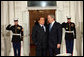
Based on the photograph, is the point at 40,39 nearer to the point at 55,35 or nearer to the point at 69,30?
the point at 55,35

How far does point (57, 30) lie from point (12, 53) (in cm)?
272

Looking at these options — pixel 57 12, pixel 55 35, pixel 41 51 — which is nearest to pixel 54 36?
pixel 55 35

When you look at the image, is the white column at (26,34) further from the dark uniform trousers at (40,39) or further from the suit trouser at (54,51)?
the suit trouser at (54,51)

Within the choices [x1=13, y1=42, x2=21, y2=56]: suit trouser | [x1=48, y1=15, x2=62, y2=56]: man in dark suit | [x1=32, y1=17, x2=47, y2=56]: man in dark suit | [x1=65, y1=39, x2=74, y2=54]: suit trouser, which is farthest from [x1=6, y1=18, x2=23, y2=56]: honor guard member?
[x1=48, y1=15, x2=62, y2=56]: man in dark suit

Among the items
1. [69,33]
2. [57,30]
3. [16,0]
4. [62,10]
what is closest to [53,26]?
[57,30]

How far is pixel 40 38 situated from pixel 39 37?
41 mm

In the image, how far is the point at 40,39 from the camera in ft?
19.1

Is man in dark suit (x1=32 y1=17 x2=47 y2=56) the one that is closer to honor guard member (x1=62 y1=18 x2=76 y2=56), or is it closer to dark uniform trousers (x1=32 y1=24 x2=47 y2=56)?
dark uniform trousers (x1=32 y1=24 x2=47 y2=56)

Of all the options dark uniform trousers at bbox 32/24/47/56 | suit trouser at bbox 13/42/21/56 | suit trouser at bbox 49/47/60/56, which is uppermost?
dark uniform trousers at bbox 32/24/47/56

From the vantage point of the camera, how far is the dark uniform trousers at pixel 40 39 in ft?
19.1

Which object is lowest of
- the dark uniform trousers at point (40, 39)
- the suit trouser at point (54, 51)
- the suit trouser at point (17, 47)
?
the suit trouser at point (17, 47)

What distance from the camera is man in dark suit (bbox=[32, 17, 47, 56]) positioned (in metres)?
5.81

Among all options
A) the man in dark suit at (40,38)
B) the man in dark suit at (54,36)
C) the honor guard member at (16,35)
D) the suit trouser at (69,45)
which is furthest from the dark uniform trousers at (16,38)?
the man in dark suit at (54,36)

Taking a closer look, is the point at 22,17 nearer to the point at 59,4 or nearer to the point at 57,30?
the point at 59,4
